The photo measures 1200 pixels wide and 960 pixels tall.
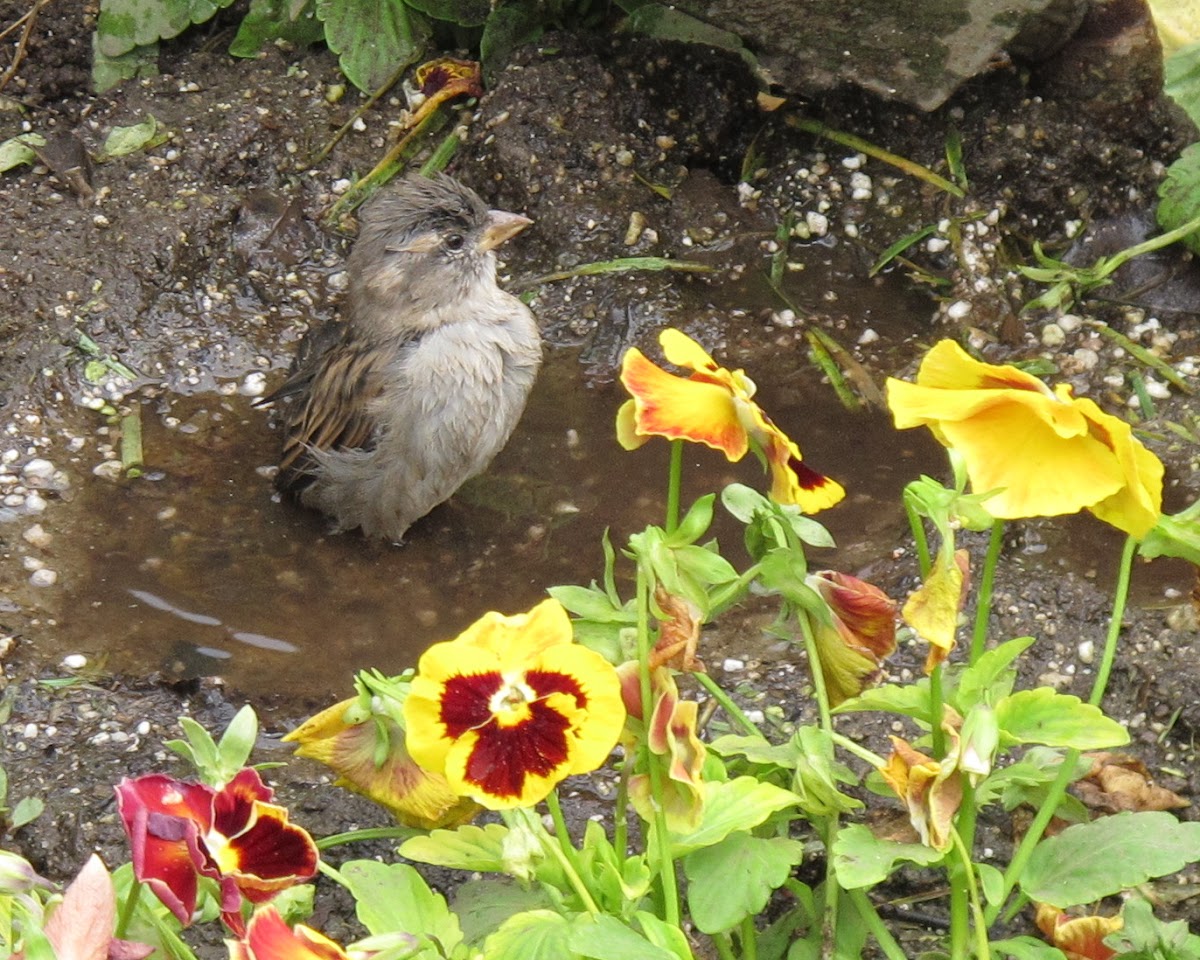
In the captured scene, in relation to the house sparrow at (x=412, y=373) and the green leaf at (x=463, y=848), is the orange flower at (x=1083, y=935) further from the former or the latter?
the house sparrow at (x=412, y=373)

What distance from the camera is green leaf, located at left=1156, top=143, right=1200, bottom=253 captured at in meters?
4.39

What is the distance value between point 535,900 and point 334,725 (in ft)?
1.41

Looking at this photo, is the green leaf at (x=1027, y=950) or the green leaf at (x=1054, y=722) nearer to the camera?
the green leaf at (x=1054, y=722)

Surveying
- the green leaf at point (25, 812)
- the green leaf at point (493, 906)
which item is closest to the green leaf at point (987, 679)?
the green leaf at point (493, 906)

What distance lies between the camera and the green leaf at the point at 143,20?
5211 millimetres

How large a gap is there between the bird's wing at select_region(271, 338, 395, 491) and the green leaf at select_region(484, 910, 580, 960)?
2.56m

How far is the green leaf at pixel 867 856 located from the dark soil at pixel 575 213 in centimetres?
184

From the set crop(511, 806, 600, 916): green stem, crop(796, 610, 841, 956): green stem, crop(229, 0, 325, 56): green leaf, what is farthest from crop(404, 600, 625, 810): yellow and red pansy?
crop(229, 0, 325, 56): green leaf

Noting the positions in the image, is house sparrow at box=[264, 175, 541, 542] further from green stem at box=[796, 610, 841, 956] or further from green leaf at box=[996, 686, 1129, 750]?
green leaf at box=[996, 686, 1129, 750]

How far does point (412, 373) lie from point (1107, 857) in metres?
2.66

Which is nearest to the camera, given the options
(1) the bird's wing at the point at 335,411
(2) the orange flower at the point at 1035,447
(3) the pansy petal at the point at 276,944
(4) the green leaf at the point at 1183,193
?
(3) the pansy petal at the point at 276,944

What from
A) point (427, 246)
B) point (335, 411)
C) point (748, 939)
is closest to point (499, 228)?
point (427, 246)

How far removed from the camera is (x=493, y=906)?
2.17 m

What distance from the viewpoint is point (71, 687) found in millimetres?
3367
